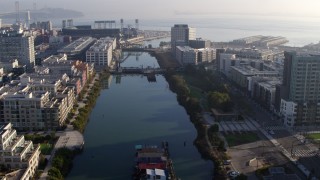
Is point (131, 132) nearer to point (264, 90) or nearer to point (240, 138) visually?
point (240, 138)

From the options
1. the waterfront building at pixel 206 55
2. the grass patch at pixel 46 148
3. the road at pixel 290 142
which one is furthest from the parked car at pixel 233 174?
the waterfront building at pixel 206 55

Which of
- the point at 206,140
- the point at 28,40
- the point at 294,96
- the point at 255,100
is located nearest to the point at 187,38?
the point at 28,40

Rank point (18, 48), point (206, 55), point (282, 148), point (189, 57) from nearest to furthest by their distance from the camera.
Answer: point (282, 148)
point (18, 48)
point (189, 57)
point (206, 55)

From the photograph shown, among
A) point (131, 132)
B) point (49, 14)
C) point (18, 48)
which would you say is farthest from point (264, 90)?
point (49, 14)

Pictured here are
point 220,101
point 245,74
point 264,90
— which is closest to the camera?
point 220,101

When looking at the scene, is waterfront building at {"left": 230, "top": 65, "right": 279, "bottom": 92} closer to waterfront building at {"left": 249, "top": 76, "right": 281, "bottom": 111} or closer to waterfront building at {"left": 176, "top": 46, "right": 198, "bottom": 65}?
waterfront building at {"left": 249, "top": 76, "right": 281, "bottom": 111}

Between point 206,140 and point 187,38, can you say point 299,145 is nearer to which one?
point 206,140

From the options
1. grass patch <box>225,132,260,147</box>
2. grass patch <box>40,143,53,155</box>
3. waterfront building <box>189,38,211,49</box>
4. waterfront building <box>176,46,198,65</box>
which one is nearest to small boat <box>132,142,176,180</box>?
grass patch <box>225,132,260,147</box>
